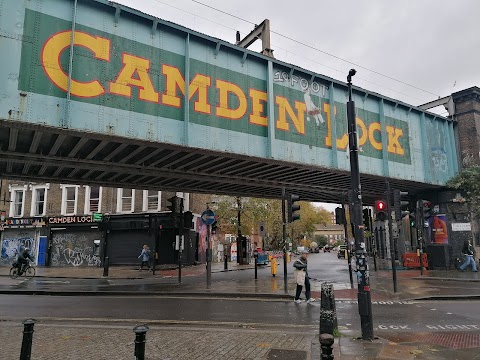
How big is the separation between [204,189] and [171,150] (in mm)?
8712

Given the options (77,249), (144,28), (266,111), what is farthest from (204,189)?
(77,249)

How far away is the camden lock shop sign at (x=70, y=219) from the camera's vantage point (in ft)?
106

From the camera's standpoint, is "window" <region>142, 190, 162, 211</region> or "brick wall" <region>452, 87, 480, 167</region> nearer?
"brick wall" <region>452, 87, 480, 167</region>

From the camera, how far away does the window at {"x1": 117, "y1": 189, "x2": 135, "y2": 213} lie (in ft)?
106

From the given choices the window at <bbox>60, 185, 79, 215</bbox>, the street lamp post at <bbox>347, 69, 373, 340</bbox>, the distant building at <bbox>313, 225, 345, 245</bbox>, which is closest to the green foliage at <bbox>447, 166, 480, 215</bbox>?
the street lamp post at <bbox>347, 69, 373, 340</bbox>

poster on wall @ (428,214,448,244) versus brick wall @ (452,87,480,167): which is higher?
brick wall @ (452,87,480,167)

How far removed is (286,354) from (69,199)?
31.6m

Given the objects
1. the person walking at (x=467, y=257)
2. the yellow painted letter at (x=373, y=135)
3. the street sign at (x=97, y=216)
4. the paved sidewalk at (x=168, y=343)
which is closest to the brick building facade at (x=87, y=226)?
the street sign at (x=97, y=216)

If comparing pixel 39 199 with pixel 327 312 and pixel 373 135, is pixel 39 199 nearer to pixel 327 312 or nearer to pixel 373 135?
pixel 373 135

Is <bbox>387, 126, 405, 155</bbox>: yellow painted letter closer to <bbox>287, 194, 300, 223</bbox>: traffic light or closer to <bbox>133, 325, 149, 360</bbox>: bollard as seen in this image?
<bbox>287, 194, 300, 223</bbox>: traffic light

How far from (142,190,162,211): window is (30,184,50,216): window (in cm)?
956

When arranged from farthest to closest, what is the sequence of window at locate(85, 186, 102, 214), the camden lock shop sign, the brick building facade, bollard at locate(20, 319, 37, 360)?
window at locate(85, 186, 102, 214)
the camden lock shop sign
the brick building facade
bollard at locate(20, 319, 37, 360)

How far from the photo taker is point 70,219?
32.9 meters

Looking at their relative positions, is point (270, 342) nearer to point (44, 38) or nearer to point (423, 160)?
point (44, 38)
